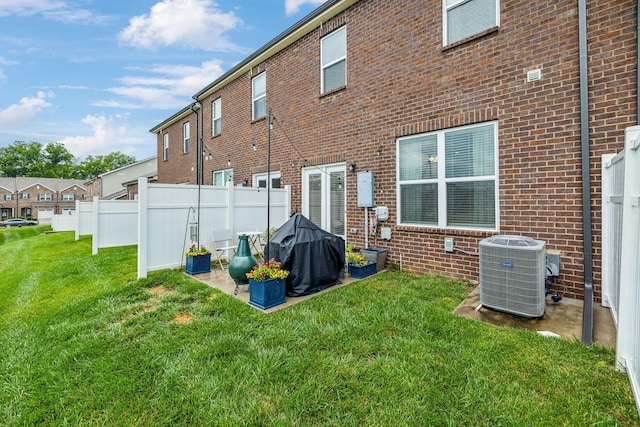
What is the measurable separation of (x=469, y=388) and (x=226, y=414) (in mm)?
1779

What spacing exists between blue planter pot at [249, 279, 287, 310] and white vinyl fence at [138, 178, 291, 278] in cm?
306

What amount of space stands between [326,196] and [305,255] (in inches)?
119

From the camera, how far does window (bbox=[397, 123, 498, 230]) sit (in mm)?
4656

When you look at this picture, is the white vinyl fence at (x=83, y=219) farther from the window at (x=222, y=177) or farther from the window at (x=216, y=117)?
the window at (x=216, y=117)

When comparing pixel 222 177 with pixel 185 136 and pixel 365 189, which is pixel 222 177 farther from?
pixel 365 189

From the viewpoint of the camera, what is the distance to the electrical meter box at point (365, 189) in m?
6.04

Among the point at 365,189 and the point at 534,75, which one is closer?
the point at 534,75

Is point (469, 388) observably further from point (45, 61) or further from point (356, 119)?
point (45, 61)

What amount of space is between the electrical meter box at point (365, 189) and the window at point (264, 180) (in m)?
3.11

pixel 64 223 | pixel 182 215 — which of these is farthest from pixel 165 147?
pixel 182 215

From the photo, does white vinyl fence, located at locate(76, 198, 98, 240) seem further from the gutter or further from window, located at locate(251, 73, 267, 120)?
the gutter

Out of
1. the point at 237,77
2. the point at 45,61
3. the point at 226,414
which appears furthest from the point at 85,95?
the point at 226,414

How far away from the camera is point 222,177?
11.0 m

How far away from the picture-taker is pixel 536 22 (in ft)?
13.6
